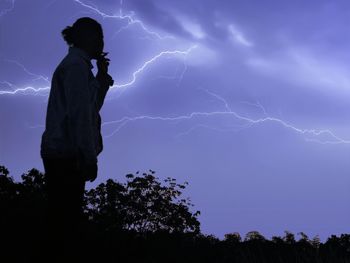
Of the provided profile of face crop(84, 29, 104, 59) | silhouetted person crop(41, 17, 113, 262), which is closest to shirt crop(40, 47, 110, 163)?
silhouetted person crop(41, 17, 113, 262)

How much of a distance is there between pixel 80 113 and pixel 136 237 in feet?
48.2

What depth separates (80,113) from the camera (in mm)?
2770

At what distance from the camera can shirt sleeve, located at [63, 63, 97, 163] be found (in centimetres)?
274

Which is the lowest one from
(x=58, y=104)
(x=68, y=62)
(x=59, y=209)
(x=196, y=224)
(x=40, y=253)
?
(x=40, y=253)

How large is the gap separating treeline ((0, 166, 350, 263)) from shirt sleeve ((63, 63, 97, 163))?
18.8 inches

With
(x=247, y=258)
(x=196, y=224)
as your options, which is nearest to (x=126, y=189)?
(x=196, y=224)

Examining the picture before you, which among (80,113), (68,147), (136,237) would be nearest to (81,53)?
(80,113)

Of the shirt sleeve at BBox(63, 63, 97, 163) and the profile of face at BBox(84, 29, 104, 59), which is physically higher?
the profile of face at BBox(84, 29, 104, 59)

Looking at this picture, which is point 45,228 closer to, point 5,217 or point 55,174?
point 55,174

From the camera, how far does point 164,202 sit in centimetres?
4122

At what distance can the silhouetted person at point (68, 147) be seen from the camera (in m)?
2.71

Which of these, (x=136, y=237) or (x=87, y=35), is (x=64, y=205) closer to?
(x=87, y=35)

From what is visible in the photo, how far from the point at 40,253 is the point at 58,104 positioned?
844 millimetres

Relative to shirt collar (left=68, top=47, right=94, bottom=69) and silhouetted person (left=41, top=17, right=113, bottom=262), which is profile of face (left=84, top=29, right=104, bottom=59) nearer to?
shirt collar (left=68, top=47, right=94, bottom=69)
